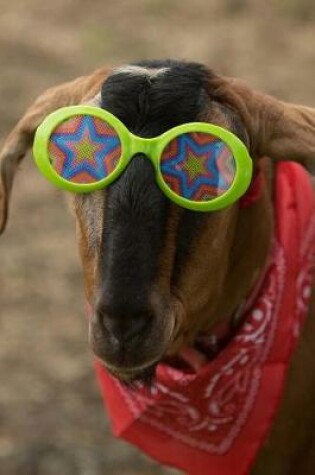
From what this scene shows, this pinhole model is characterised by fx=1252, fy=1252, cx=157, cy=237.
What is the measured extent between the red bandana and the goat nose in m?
0.62

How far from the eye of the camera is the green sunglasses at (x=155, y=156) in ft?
9.77

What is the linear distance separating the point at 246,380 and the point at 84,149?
0.91m

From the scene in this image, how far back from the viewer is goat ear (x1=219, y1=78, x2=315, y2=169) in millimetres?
3254

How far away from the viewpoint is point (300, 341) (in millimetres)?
3537

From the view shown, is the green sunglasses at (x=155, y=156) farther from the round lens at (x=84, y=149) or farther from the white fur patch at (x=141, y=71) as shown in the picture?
the white fur patch at (x=141, y=71)

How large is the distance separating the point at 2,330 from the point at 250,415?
1784 mm

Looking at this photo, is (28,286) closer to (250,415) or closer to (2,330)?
(2,330)

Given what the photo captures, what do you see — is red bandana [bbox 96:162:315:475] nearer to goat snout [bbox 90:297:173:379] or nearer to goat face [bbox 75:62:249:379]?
goat face [bbox 75:62:249:379]

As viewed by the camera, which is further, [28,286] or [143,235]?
[28,286]

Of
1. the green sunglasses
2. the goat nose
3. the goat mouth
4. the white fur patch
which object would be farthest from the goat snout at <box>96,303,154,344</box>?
the white fur patch

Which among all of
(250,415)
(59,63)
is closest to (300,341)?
(250,415)

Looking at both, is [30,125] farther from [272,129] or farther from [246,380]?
[246,380]

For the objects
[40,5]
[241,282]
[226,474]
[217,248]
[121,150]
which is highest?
[121,150]

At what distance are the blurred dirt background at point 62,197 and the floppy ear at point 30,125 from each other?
1.29 metres
